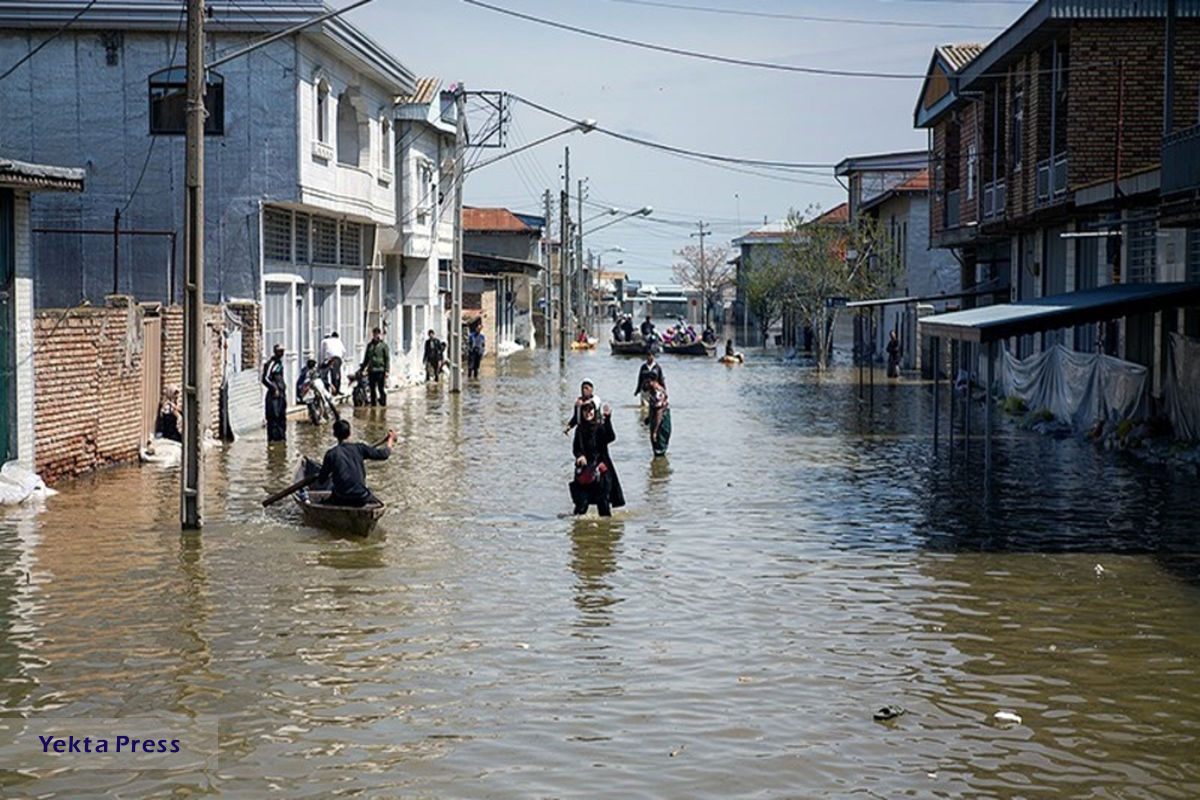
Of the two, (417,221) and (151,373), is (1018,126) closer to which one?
(417,221)

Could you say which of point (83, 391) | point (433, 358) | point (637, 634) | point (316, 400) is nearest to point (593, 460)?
point (637, 634)

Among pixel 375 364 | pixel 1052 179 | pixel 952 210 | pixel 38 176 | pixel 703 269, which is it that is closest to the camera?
pixel 38 176

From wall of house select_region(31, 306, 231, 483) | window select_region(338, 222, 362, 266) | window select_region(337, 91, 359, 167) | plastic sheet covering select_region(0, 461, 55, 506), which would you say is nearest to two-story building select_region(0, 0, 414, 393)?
window select_region(337, 91, 359, 167)

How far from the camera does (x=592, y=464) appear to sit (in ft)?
61.4

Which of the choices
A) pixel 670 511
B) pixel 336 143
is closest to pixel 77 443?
pixel 670 511

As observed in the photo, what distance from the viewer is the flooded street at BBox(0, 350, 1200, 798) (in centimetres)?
919

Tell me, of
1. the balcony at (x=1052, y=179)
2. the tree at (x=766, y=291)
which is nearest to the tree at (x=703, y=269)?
the tree at (x=766, y=291)

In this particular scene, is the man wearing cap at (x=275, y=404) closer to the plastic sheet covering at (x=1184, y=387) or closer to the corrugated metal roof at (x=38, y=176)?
the corrugated metal roof at (x=38, y=176)

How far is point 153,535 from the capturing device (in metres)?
17.3

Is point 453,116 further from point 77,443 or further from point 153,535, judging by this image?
point 153,535

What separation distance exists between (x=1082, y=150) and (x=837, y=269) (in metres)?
31.3

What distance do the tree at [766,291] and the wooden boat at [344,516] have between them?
5225cm

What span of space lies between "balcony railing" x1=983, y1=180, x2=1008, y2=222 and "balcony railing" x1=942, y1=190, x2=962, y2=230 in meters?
4.27

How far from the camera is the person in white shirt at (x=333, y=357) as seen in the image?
36.0 metres
